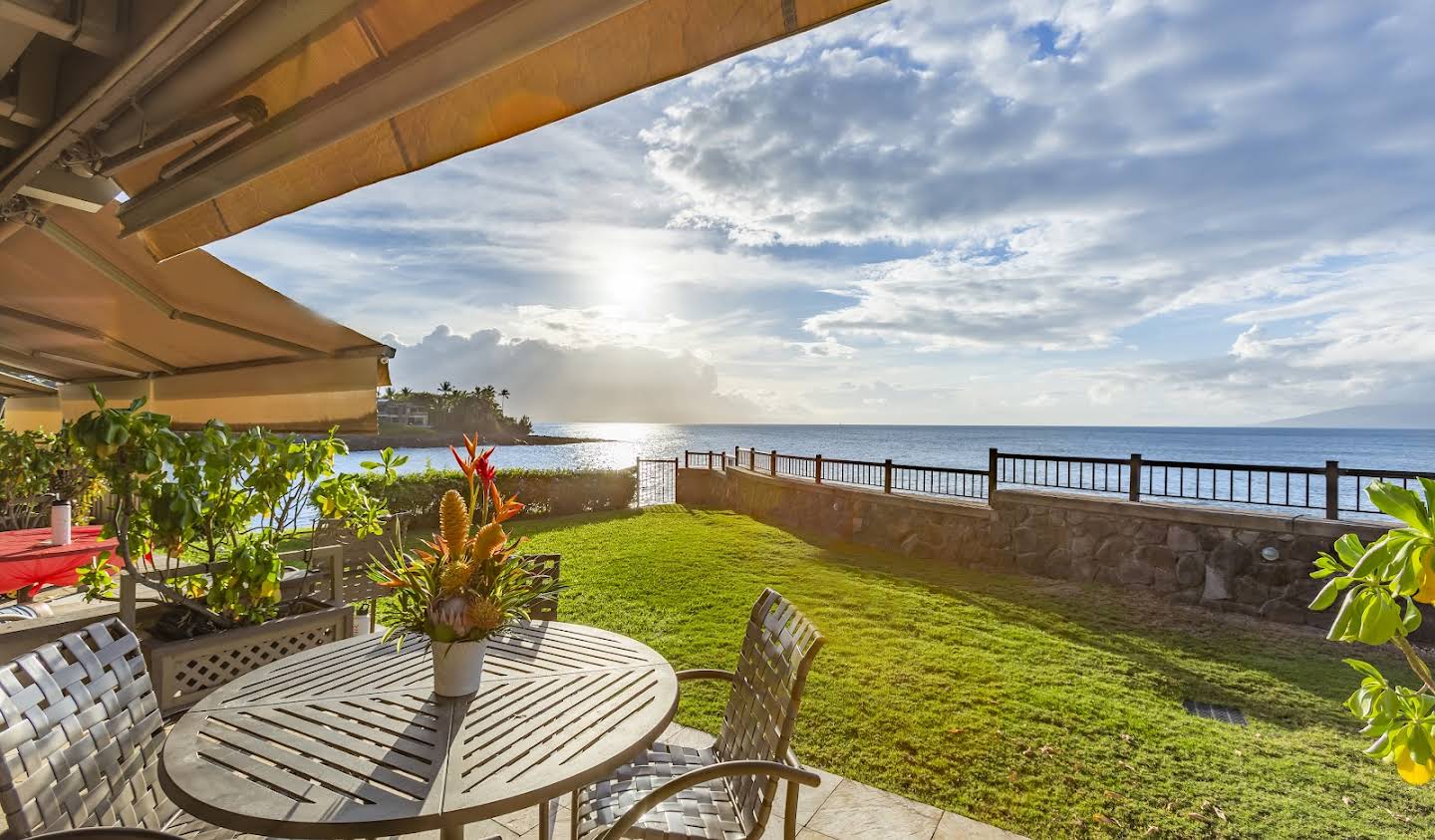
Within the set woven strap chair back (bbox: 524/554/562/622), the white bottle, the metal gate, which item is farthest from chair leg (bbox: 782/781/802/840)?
the metal gate

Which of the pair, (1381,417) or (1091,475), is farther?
(1381,417)

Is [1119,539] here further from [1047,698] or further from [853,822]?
[853,822]

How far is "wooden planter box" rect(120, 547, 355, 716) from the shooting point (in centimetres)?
228

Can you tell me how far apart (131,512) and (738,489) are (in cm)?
1102

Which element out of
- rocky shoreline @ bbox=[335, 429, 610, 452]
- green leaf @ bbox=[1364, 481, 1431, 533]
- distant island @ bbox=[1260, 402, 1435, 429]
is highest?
distant island @ bbox=[1260, 402, 1435, 429]

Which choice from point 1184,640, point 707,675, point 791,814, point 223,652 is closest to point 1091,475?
point 1184,640

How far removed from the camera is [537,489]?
11.9 metres

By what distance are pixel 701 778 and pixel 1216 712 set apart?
426 centimetres

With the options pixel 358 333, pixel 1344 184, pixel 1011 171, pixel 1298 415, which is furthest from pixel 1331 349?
pixel 1298 415

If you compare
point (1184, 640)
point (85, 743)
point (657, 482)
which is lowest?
point (1184, 640)

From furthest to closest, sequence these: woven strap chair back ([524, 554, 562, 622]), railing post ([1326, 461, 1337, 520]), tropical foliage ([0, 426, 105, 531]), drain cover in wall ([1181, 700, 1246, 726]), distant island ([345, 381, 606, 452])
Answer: distant island ([345, 381, 606, 452]) → railing post ([1326, 461, 1337, 520]) → tropical foliage ([0, 426, 105, 531]) → drain cover in wall ([1181, 700, 1246, 726]) → woven strap chair back ([524, 554, 562, 622])

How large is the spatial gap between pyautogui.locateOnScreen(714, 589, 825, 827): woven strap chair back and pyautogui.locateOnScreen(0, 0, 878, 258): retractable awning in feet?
4.80

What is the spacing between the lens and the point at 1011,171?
1223 cm

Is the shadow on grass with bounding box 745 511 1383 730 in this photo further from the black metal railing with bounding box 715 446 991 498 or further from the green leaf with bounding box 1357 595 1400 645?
the green leaf with bounding box 1357 595 1400 645
